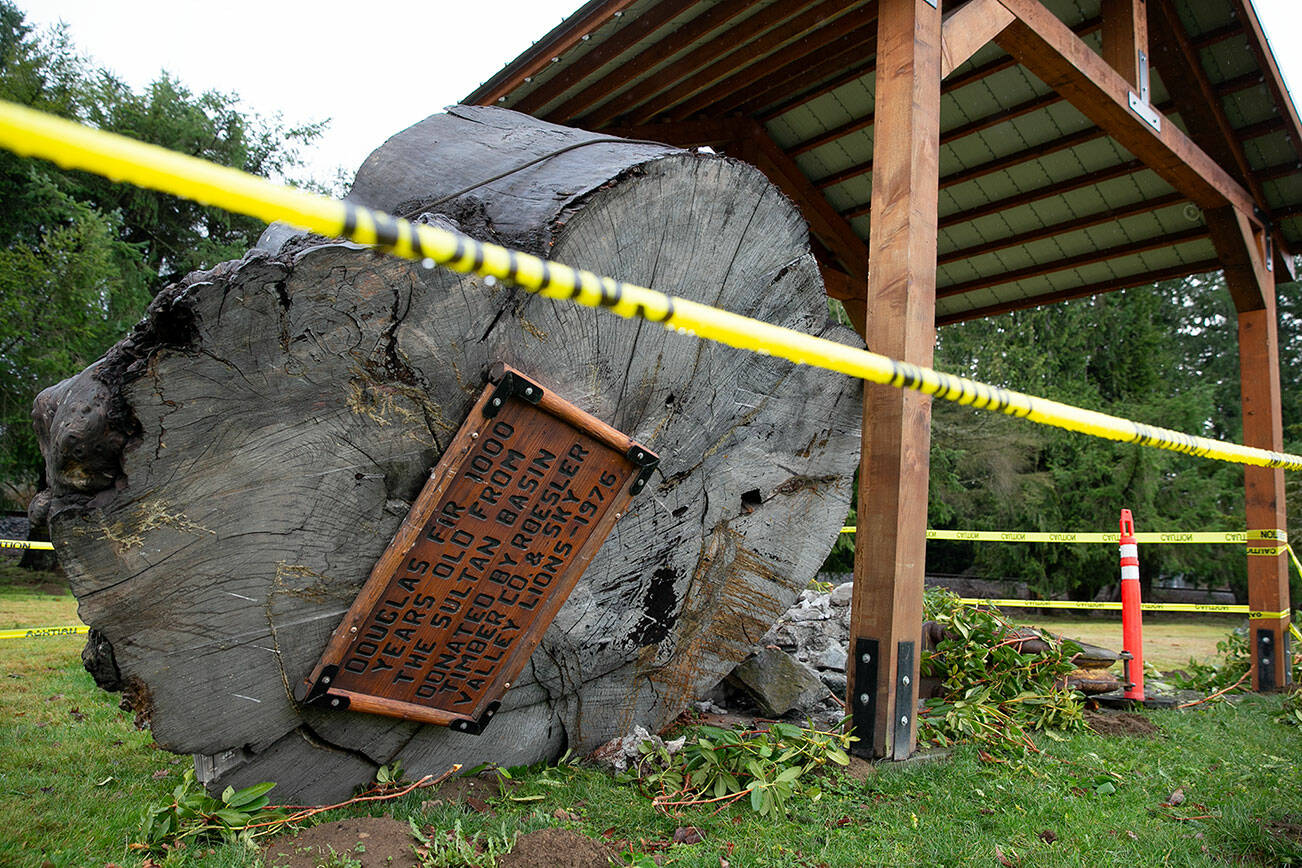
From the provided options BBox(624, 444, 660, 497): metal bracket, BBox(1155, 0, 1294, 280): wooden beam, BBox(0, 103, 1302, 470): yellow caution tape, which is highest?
BBox(1155, 0, 1294, 280): wooden beam

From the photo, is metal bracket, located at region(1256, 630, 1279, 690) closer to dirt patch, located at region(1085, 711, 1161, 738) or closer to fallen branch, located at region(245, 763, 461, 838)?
dirt patch, located at region(1085, 711, 1161, 738)

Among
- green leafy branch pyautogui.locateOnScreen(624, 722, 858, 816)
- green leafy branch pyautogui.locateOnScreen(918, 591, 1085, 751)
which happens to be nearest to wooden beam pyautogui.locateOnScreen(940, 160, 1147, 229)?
green leafy branch pyautogui.locateOnScreen(918, 591, 1085, 751)

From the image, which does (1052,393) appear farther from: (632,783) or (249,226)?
(249,226)

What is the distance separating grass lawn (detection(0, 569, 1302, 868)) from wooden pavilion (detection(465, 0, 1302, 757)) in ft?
1.21

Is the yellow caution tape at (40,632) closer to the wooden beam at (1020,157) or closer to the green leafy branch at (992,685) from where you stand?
the green leafy branch at (992,685)

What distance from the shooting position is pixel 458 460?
75.3 inches

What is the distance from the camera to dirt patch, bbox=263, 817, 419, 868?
170 cm

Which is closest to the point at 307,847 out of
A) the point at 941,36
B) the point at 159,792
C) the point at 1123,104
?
the point at 159,792

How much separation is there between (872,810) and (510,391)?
154 cm

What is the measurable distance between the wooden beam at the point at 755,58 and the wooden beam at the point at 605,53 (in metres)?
0.47

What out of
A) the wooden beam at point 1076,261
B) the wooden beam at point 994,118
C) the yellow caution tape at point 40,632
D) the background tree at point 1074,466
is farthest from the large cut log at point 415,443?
the background tree at point 1074,466

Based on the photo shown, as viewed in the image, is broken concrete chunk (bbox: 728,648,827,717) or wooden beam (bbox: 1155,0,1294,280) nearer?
broken concrete chunk (bbox: 728,648,827,717)

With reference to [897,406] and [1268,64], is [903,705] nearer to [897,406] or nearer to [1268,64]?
[897,406]

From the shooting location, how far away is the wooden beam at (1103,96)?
332 centimetres
